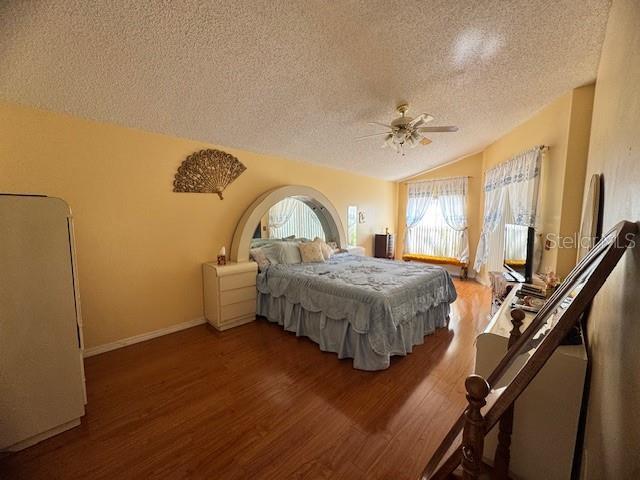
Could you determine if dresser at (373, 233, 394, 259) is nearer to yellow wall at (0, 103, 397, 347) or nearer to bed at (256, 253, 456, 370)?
bed at (256, 253, 456, 370)

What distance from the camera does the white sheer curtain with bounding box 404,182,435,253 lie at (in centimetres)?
563

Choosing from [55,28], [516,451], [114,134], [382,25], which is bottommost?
[516,451]

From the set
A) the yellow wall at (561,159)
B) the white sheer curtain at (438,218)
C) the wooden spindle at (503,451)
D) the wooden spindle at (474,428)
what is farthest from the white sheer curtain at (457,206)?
the wooden spindle at (474,428)

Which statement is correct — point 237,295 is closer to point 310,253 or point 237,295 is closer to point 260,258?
point 260,258

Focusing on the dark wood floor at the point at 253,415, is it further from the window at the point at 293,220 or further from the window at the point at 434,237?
the window at the point at 434,237

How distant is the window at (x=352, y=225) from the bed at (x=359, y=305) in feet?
6.07

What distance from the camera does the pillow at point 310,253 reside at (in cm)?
351

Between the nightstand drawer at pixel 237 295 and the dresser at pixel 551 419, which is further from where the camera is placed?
the nightstand drawer at pixel 237 295

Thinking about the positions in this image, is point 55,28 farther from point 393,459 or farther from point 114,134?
point 393,459

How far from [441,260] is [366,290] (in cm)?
383

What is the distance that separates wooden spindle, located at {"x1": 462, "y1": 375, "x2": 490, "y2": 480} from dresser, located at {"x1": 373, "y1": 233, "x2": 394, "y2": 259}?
5019 millimetres

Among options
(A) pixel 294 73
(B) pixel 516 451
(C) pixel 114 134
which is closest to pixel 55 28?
(C) pixel 114 134

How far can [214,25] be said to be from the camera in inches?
59.1

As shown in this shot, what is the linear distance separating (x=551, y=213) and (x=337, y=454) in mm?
3251
